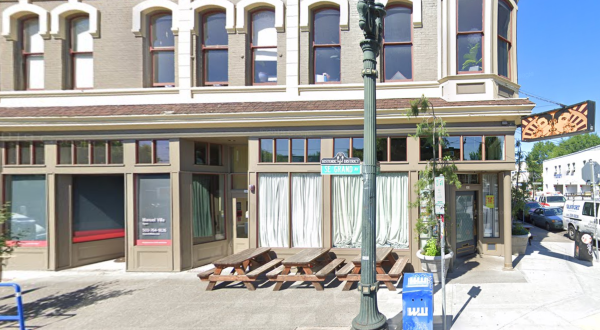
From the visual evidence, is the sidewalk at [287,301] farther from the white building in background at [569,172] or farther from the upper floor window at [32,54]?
the white building in background at [569,172]

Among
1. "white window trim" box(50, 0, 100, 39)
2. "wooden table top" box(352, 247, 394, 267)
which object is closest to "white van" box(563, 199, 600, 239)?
"wooden table top" box(352, 247, 394, 267)

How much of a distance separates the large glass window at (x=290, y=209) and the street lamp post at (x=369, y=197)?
3.93 metres

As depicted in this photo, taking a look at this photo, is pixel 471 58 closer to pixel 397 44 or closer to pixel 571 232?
pixel 397 44

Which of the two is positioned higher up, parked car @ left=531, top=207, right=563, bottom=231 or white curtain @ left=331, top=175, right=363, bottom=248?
white curtain @ left=331, top=175, right=363, bottom=248

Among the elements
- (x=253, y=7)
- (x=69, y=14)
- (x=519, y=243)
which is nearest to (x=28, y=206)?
(x=69, y=14)

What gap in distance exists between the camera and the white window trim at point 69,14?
9.37 m

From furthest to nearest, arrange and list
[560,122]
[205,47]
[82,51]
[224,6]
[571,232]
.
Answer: [571,232]
[82,51]
[205,47]
[224,6]
[560,122]

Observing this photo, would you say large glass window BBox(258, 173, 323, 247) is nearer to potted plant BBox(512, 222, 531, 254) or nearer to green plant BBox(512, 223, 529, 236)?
potted plant BBox(512, 222, 531, 254)

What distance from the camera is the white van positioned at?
11573 millimetres

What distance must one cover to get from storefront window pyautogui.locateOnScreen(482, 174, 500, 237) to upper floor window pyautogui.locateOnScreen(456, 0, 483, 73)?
11.3 ft

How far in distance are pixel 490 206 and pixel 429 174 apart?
12.5 feet

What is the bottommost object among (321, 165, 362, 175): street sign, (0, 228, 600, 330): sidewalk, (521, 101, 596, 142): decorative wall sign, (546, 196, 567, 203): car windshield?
(0, 228, 600, 330): sidewalk

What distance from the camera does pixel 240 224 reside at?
10367 millimetres

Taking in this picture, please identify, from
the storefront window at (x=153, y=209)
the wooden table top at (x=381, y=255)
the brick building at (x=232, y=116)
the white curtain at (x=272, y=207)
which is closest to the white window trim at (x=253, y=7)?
the brick building at (x=232, y=116)
